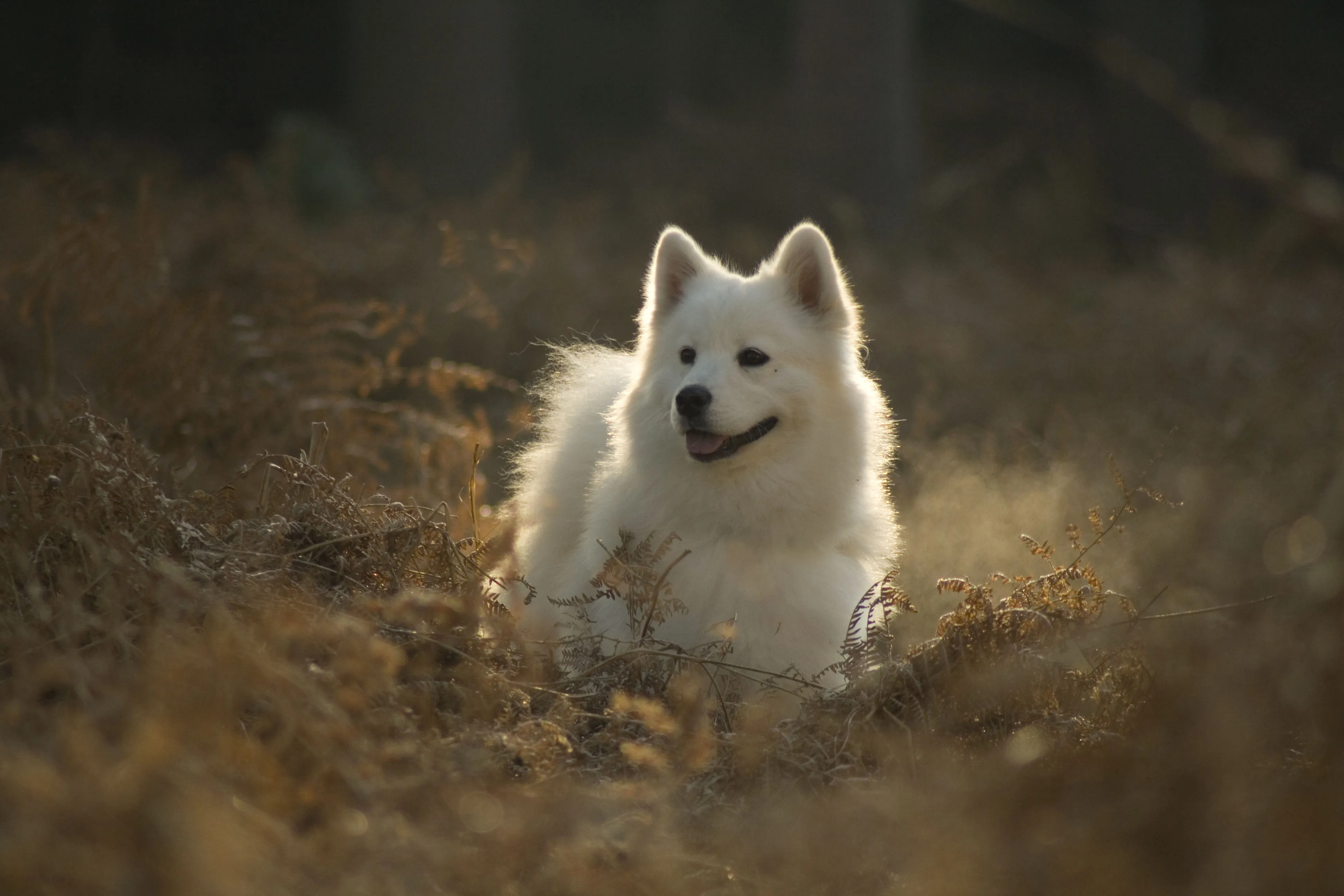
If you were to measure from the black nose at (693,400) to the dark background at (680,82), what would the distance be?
8.68 meters

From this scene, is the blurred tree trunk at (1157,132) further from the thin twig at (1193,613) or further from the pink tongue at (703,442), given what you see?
the thin twig at (1193,613)

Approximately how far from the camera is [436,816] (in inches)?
83.4

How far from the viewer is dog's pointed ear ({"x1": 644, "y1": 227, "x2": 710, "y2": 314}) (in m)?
4.28

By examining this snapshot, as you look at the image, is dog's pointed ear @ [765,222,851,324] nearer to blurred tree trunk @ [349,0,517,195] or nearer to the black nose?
the black nose

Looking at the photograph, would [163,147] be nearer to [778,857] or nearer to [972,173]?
[972,173]

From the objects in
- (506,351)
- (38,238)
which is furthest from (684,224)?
(38,238)

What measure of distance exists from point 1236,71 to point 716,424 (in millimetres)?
17587

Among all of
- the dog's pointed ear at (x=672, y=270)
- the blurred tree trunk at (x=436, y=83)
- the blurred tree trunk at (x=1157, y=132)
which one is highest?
the blurred tree trunk at (x=1157, y=132)

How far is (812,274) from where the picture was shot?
163 inches

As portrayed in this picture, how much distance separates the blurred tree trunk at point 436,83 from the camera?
1405cm

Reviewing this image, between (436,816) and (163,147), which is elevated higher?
(163,147)

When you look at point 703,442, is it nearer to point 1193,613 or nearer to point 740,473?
point 740,473

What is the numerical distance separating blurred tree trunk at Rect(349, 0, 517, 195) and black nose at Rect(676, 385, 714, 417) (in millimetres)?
10961

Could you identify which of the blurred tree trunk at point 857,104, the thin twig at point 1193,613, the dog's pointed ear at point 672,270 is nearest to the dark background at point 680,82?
the blurred tree trunk at point 857,104
